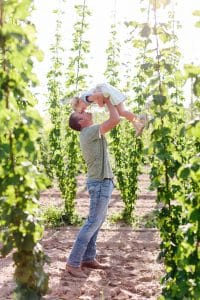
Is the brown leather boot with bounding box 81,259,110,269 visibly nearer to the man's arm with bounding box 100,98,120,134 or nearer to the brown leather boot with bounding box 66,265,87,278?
the brown leather boot with bounding box 66,265,87,278

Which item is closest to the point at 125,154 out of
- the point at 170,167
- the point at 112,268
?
the point at 112,268

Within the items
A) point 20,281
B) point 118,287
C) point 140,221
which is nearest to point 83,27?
point 140,221

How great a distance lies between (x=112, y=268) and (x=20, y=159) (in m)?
3.13

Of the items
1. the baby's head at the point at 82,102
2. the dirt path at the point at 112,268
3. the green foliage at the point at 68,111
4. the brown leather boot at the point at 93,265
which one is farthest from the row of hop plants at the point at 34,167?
the green foliage at the point at 68,111

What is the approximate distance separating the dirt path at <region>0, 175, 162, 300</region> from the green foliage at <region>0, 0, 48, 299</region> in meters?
0.82

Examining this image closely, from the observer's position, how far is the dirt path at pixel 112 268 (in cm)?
495

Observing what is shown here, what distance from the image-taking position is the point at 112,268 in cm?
582

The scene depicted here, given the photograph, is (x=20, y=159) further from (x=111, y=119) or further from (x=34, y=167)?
(x=111, y=119)

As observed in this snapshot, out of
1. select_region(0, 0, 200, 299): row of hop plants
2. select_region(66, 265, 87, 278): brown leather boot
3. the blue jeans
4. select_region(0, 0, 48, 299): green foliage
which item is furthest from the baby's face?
select_region(0, 0, 48, 299): green foliage

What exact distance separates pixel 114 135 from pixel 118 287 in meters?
4.90

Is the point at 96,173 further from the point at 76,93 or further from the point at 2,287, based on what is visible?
the point at 76,93

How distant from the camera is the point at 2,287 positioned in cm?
511

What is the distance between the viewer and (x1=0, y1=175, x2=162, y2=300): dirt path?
4.95 meters

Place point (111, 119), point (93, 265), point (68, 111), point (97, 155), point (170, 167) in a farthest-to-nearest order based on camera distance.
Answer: point (68, 111) < point (93, 265) < point (97, 155) < point (111, 119) < point (170, 167)
